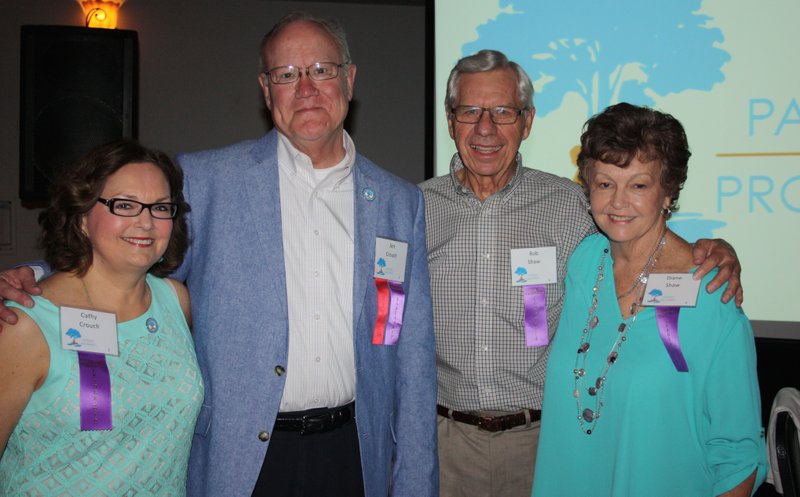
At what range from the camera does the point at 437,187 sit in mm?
2707

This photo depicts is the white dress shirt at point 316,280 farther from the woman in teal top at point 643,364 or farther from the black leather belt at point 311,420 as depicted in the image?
the woman in teal top at point 643,364

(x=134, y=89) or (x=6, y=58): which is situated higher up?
(x=6, y=58)

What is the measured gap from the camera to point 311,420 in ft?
6.63

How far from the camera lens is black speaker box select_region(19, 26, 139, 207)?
4340 millimetres

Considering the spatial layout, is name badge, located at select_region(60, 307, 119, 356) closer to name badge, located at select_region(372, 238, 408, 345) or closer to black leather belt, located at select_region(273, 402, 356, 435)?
black leather belt, located at select_region(273, 402, 356, 435)

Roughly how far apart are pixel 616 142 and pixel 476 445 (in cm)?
119

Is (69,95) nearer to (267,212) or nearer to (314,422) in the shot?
(267,212)

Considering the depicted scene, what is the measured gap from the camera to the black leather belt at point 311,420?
6.58ft

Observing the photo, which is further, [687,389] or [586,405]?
[586,405]

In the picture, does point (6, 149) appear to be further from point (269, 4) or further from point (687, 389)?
point (687, 389)

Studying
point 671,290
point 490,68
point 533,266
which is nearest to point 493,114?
point 490,68

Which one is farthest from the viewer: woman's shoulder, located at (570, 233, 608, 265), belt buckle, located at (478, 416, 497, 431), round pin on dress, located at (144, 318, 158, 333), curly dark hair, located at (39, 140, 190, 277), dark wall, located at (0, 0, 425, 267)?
dark wall, located at (0, 0, 425, 267)

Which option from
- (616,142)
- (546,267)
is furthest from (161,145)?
(616,142)

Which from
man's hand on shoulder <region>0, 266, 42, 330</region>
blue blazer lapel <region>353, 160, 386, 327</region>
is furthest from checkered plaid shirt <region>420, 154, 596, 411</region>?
man's hand on shoulder <region>0, 266, 42, 330</region>
